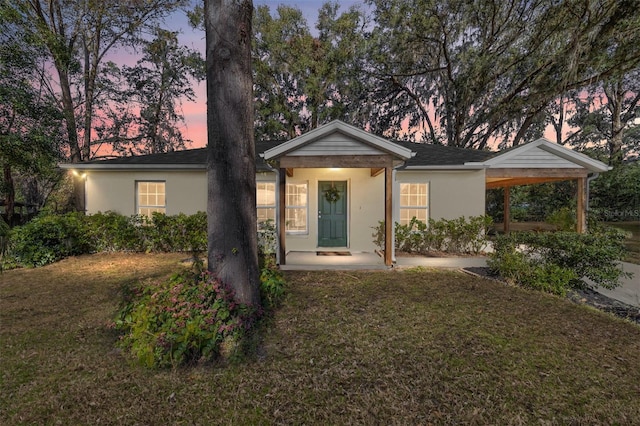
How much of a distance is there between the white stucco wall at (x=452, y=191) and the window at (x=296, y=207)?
9.32 feet

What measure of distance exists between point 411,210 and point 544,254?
3562mm

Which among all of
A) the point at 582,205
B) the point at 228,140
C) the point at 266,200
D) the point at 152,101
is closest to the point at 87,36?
the point at 152,101

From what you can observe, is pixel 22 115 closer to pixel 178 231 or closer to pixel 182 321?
pixel 178 231

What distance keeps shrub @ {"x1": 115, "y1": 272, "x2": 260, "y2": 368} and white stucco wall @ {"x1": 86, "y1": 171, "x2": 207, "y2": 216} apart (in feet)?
19.2

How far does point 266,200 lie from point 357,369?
263 inches

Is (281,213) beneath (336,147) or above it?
beneath

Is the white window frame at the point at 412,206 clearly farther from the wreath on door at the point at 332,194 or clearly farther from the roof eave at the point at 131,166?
the roof eave at the point at 131,166

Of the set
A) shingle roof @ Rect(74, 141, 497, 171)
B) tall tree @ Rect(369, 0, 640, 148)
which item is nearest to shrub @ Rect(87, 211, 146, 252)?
shingle roof @ Rect(74, 141, 497, 171)

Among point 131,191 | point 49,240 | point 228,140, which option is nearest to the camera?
point 228,140

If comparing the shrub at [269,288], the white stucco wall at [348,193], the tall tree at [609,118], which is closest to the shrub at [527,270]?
the white stucco wall at [348,193]

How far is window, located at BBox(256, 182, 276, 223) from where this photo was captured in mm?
8688

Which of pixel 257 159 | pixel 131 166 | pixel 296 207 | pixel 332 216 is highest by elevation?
pixel 257 159

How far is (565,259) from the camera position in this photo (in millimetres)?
5301

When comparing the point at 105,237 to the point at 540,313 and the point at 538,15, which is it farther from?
the point at 538,15
